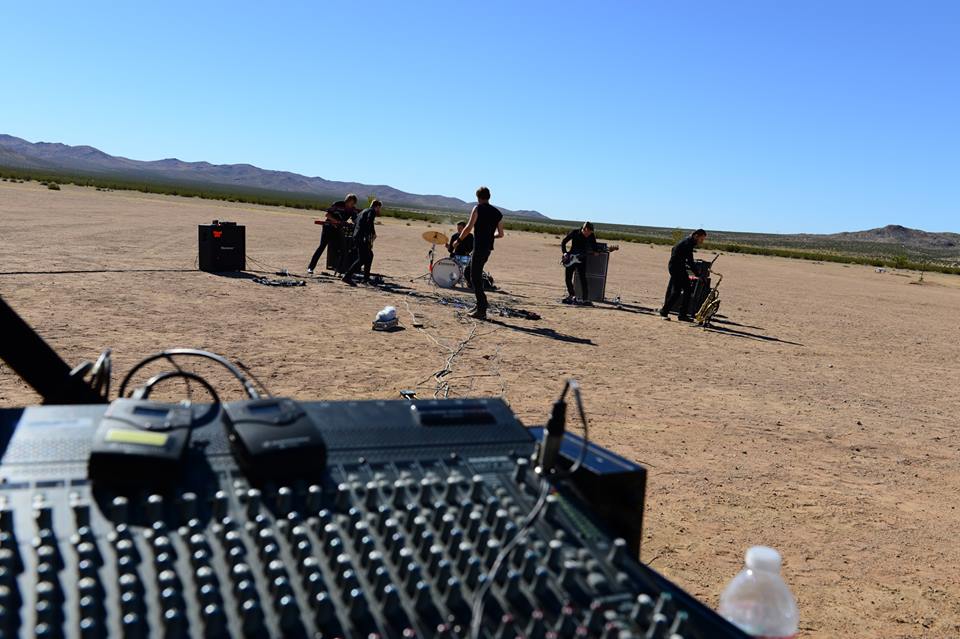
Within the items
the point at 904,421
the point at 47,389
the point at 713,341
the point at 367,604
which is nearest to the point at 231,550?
the point at 367,604

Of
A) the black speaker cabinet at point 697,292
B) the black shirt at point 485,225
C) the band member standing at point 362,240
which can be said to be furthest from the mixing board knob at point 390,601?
the band member standing at point 362,240

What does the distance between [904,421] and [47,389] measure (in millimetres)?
8165

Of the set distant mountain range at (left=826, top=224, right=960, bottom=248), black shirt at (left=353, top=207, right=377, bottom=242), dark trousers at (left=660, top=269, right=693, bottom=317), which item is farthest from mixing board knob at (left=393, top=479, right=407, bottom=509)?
distant mountain range at (left=826, top=224, right=960, bottom=248)

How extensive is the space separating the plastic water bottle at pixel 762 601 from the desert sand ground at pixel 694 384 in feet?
5.95

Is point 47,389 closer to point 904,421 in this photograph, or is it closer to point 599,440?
point 599,440

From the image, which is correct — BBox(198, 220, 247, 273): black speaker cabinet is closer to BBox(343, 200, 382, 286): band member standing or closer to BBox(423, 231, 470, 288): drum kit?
BBox(343, 200, 382, 286): band member standing

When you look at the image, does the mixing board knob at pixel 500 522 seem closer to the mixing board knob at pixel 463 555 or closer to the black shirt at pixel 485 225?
the mixing board knob at pixel 463 555

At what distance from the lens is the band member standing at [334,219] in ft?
53.3

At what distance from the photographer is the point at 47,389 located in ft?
8.15

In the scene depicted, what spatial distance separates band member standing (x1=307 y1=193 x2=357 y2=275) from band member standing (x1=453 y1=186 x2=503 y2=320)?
4.81 m

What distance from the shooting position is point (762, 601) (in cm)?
219

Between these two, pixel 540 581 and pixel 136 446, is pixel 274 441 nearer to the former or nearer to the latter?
pixel 136 446

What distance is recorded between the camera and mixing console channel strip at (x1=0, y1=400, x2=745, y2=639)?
1.21m

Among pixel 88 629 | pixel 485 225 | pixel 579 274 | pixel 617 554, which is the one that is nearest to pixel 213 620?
pixel 88 629
